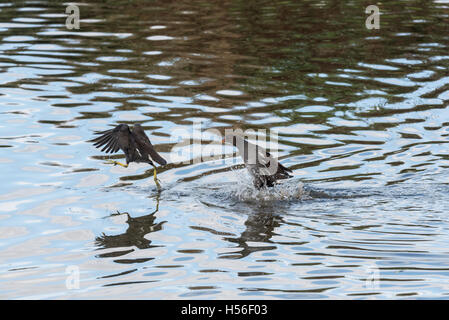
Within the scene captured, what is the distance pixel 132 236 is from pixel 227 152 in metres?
3.08

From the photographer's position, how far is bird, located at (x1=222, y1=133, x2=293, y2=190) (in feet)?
29.8

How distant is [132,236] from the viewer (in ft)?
26.7

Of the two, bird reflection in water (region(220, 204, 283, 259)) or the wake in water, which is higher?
the wake in water

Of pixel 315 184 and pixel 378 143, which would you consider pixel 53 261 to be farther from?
pixel 378 143

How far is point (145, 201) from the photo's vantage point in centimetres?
909

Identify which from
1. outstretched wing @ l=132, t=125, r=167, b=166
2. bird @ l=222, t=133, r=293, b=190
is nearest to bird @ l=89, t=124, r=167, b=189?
outstretched wing @ l=132, t=125, r=167, b=166

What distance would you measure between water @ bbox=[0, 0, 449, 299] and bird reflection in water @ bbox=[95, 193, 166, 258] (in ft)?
0.07

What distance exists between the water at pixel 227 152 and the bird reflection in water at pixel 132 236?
0.02m

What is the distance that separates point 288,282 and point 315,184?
2.74m
